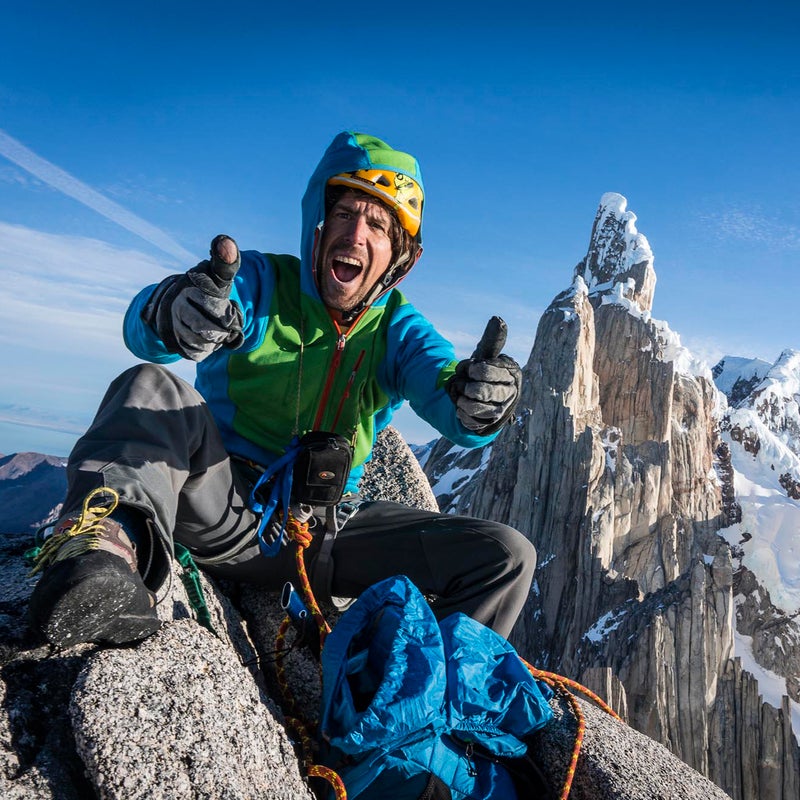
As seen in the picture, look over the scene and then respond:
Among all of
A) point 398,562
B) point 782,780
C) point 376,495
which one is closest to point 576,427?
point 782,780

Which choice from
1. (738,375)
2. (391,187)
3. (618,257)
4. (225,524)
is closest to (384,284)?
(391,187)

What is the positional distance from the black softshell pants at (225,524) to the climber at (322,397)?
10mm

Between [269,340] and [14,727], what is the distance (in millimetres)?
2370

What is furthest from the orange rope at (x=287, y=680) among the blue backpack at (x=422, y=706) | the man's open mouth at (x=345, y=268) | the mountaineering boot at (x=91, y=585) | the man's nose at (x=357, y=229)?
the man's nose at (x=357, y=229)

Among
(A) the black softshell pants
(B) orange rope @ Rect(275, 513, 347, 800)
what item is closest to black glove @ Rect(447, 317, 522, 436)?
(A) the black softshell pants

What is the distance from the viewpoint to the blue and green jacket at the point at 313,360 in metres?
3.98

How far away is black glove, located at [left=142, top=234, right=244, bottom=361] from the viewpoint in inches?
112

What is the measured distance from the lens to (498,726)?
10.2 feet

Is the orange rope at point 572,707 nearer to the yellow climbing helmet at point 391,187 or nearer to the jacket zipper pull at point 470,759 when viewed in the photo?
the jacket zipper pull at point 470,759

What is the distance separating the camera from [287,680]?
147 inches

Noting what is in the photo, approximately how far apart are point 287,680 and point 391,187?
3082 millimetres

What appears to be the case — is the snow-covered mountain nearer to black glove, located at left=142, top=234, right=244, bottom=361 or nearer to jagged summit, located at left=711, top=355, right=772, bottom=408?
jagged summit, located at left=711, top=355, right=772, bottom=408

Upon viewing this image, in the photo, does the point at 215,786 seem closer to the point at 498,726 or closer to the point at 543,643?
the point at 498,726

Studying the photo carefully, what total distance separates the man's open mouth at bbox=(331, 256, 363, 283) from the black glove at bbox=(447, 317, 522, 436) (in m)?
1.10
